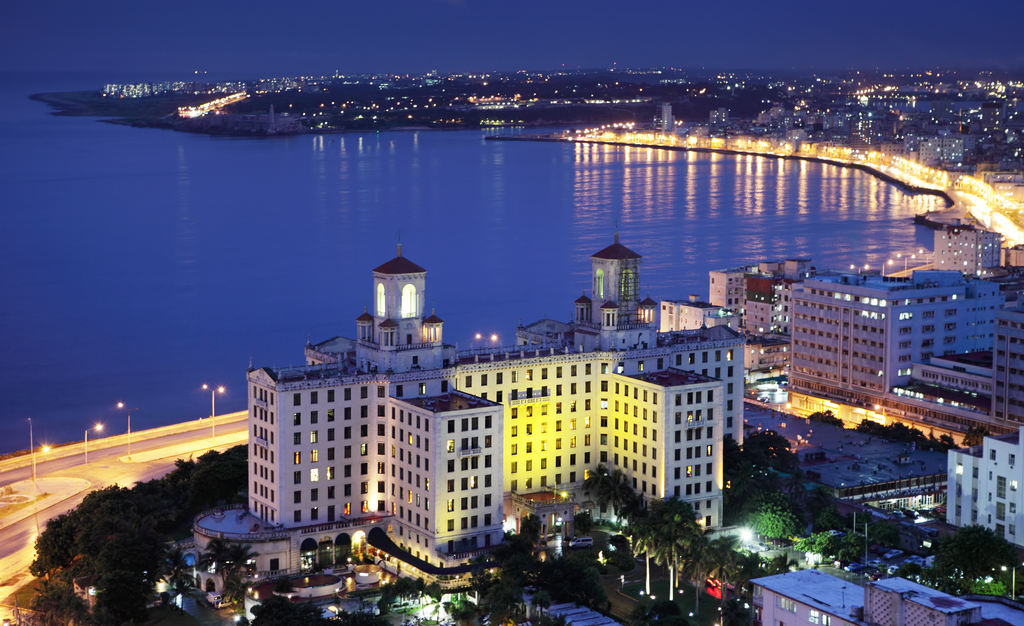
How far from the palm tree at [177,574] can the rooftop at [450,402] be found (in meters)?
4.75

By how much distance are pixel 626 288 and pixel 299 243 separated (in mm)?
45992

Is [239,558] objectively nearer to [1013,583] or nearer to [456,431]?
[456,431]

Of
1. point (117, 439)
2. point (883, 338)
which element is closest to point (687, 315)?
point (883, 338)

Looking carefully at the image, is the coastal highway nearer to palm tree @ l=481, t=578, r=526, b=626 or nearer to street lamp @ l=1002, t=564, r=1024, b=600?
palm tree @ l=481, t=578, r=526, b=626

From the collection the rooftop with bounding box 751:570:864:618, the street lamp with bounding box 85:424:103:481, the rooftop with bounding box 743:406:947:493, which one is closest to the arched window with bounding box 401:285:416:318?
the rooftop with bounding box 751:570:864:618

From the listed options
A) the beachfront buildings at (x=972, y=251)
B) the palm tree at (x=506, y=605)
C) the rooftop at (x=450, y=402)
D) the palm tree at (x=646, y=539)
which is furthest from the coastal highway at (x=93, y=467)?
the beachfront buildings at (x=972, y=251)

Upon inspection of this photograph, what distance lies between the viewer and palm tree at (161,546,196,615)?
2275 centimetres

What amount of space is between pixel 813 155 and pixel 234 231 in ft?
275

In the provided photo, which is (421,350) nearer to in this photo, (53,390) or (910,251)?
(53,390)

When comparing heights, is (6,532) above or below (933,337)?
below

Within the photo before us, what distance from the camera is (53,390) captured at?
43.0 metres

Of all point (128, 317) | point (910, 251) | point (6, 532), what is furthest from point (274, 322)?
point (910, 251)

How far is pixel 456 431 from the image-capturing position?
23.7 meters

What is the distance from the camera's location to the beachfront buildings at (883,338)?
3753cm
